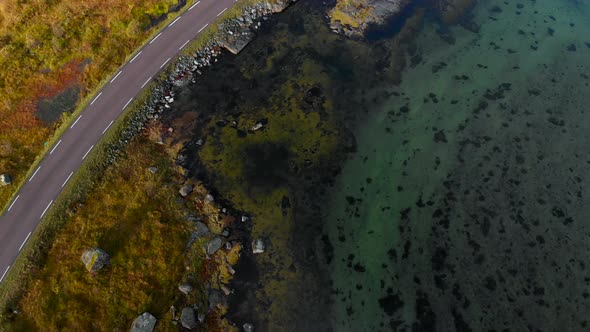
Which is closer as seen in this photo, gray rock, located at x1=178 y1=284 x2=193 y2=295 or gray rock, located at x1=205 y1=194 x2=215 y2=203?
gray rock, located at x1=178 y1=284 x2=193 y2=295

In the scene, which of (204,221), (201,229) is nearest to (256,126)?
(204,221)

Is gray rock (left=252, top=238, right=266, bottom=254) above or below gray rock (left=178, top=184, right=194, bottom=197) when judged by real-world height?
below

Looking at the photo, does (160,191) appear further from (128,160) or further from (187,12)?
(187,12)

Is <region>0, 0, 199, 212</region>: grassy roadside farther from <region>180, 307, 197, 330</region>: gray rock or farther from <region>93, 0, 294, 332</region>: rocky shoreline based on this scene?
<region>180, 307, 197, 330</region>: gray rock

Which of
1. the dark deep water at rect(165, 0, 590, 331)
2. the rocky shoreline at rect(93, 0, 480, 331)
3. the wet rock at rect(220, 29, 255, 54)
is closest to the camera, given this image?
the rocky shoreline at rect(93, 0, 480, 331)

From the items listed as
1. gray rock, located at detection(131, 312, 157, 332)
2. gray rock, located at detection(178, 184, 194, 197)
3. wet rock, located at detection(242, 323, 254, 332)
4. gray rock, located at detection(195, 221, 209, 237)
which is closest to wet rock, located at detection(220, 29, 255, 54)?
gray rock, located at detection(178, 184, 194, 197)

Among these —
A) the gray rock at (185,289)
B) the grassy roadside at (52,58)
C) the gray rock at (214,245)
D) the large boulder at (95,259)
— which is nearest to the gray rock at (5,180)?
the grassy roadside at (52,58)

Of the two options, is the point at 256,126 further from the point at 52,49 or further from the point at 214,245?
the point at 52,49
